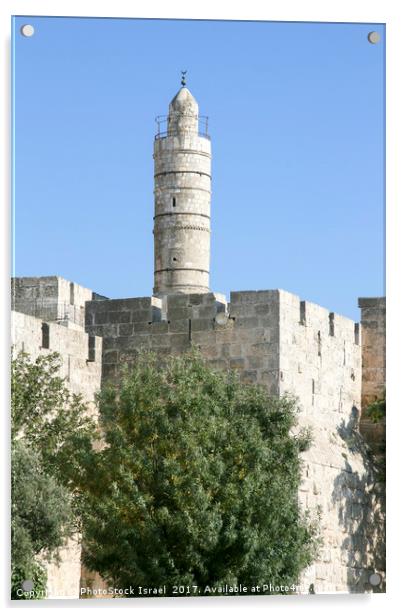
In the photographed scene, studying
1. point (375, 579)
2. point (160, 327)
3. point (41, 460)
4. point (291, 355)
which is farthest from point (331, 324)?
point (375, 579)

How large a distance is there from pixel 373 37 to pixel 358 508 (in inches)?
244

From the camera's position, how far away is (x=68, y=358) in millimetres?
18938

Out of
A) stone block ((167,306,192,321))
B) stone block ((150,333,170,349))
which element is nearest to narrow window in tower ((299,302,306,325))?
stone block ((167,306,192,321))

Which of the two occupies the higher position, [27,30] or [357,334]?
[27,30]

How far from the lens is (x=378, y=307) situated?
59.6 ft

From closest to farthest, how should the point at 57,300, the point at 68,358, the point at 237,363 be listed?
the point at 68,358
the point at 237,363
the point at 57,300

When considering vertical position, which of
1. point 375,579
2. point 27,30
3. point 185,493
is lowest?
point 375,579

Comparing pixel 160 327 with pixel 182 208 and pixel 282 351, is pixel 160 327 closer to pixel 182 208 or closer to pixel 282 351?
pixel 282 351

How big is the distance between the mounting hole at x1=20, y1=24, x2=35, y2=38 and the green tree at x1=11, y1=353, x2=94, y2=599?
11.9 ft

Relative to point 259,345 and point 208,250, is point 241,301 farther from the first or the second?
point 208,250

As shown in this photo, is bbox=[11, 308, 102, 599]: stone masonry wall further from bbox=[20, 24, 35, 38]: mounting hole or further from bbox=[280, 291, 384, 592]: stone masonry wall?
bbox=[20, 24, 35, 38]: mounting hole

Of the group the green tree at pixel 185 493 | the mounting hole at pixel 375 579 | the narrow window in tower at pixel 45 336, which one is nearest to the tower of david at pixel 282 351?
the narrow window in tower at pixel 45 336

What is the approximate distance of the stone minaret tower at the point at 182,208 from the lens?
119ft

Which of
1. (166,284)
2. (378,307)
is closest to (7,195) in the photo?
(378,307)
